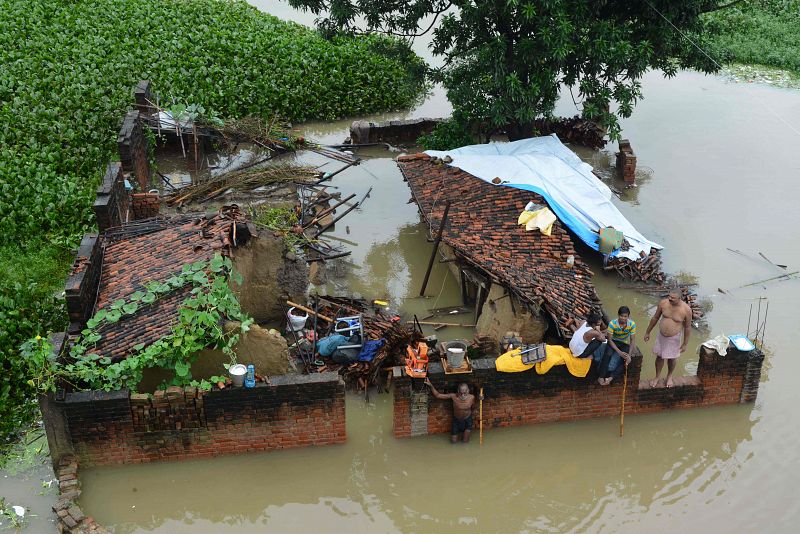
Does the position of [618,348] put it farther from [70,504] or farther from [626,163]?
[626,163]

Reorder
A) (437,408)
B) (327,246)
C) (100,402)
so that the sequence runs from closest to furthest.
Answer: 1. (100,402)
2. (437,408)
3. (327,246)

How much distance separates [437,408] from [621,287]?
538cm

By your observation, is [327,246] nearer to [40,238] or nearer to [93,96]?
[40,238]

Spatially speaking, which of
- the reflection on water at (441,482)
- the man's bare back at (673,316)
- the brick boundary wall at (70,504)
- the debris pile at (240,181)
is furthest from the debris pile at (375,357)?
the debris pile at (240,181)

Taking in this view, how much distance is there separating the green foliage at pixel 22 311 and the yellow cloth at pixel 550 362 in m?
6.52

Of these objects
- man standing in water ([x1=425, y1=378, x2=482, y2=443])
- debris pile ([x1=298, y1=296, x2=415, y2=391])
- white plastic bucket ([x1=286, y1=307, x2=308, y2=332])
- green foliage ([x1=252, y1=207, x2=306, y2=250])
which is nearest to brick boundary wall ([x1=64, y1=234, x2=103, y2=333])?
white plastic bucket ([x1=286, y1=307, x2=308, y2=332])

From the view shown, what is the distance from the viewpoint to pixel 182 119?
18219 millimetres

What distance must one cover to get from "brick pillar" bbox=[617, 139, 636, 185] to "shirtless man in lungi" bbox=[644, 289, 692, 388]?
737 cm

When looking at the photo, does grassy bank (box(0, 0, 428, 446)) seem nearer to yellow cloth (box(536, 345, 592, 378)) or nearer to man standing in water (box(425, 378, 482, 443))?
man standing in water (box(425, 378, 482, 443))

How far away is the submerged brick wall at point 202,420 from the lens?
987cm

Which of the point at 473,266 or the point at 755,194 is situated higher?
the point at 755,194

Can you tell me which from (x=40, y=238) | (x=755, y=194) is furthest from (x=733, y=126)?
(x=40, y=238)

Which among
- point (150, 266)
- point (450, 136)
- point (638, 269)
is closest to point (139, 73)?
point (450, 136)

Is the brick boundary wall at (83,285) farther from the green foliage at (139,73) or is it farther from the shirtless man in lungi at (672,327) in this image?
the shirtless man in lungi at (672,327)
